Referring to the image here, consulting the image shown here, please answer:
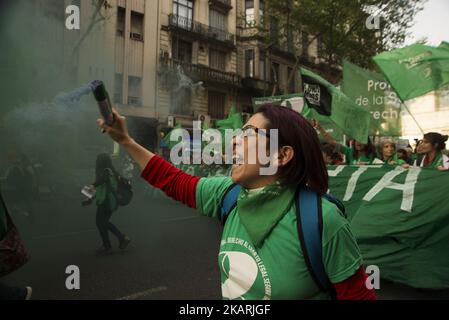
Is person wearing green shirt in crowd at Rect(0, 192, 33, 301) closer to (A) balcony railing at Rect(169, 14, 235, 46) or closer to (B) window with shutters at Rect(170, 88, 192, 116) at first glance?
(B) window with shutters at Rect(170, 88, 192, 116)

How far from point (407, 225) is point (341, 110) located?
6.75ft

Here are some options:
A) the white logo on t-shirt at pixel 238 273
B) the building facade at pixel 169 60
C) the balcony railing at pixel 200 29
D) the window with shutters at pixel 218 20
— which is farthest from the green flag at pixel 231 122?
the white logo on t-shirt at pixel 238 273

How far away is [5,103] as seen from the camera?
10.8 feet

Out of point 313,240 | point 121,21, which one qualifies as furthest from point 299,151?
point 121,21

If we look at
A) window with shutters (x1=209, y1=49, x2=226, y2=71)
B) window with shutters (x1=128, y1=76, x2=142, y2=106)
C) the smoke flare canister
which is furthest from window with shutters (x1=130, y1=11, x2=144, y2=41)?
window with shutters (x1=209, y1=49, x2=226, y2=71)

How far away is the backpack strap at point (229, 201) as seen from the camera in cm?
138

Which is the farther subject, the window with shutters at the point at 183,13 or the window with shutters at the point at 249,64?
the window with shutters at the point at 249,64

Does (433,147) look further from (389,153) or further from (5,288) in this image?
(5,288)

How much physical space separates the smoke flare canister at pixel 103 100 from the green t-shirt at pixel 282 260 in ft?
1.74

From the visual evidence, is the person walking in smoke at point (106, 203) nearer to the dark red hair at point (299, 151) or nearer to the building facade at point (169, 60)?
the building facade at point (169, 60)

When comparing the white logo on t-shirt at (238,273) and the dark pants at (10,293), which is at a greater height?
the white logo on t-shirt at (238,273)

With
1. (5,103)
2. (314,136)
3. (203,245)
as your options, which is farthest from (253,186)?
(203,245)

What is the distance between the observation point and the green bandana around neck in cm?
118

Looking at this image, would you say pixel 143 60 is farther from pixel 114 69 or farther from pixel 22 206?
pixel 22 206
